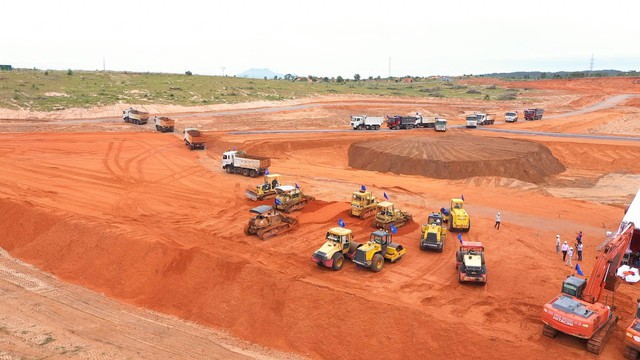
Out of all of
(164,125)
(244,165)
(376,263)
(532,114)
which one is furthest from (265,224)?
(532,114)

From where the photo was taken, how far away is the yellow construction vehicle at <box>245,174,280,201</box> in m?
35.8

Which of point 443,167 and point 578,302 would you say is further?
point 443,167

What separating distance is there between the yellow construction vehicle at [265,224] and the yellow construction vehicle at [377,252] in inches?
254

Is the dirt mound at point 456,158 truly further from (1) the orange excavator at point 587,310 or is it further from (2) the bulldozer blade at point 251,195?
(1) the orange excavator at point 587,310

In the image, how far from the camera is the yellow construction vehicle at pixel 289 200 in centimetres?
3306

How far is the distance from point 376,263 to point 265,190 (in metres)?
15.0

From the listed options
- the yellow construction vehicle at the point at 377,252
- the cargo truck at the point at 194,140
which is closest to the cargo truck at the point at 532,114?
the cargo truck at the point at 194,140

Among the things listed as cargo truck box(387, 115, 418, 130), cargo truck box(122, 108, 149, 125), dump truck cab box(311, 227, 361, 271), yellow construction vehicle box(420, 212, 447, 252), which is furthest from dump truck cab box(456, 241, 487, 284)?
cargo truck box(122, 108, 149, 125)

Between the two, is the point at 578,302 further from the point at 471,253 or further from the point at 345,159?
the point at 345,159

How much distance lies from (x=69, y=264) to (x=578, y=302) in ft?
84.9

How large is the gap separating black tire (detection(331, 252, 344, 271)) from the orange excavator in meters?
9.82

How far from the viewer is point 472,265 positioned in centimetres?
2241

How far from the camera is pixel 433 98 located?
118500mm

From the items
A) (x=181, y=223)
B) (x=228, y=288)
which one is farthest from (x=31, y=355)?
(x=181, y=223)
